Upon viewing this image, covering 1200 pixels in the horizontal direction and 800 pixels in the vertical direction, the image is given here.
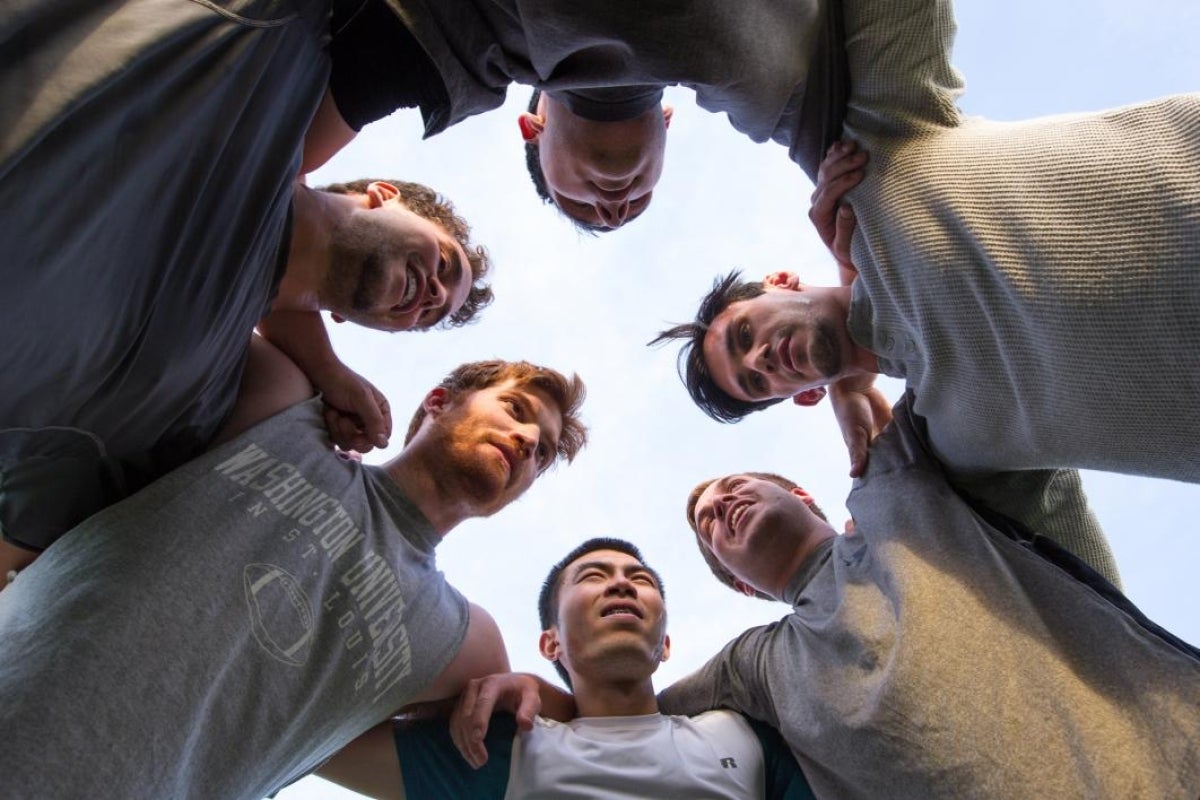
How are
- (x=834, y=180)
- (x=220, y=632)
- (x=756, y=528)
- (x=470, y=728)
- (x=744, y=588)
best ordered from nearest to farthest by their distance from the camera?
(x=220, y=632)
(x=834, y=180)
(x=470, y=728)
(x=756, y=528)
(x=744, y=588)

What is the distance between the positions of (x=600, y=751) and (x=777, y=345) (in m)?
1.41

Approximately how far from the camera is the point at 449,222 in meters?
3.36

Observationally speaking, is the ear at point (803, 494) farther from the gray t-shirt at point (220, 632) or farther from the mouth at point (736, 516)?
the gray t-shirt at point (220, 632)

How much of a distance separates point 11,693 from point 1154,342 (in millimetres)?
2377

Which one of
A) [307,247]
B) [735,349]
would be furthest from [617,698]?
[307,247]

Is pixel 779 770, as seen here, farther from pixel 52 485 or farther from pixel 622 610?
pixel 52 485

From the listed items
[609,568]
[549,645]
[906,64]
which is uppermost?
[906,64]

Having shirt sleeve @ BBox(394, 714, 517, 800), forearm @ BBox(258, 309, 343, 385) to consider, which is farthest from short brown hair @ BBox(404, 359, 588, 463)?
shirt sleeve @ BBox(394, 714, 517, 800)

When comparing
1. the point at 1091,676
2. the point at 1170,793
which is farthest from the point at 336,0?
the point at 1170,793

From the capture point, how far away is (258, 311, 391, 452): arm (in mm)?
2641

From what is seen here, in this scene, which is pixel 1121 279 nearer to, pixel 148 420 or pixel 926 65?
pixel 926 65

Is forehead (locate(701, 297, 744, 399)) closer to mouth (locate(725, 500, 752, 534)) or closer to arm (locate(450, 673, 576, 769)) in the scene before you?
Answer: mouth (locate(725, 500, 752, 534))

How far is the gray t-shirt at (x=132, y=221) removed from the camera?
1.34 m

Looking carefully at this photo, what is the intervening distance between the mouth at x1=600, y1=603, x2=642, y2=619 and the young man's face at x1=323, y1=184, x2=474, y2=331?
1.22 meters
